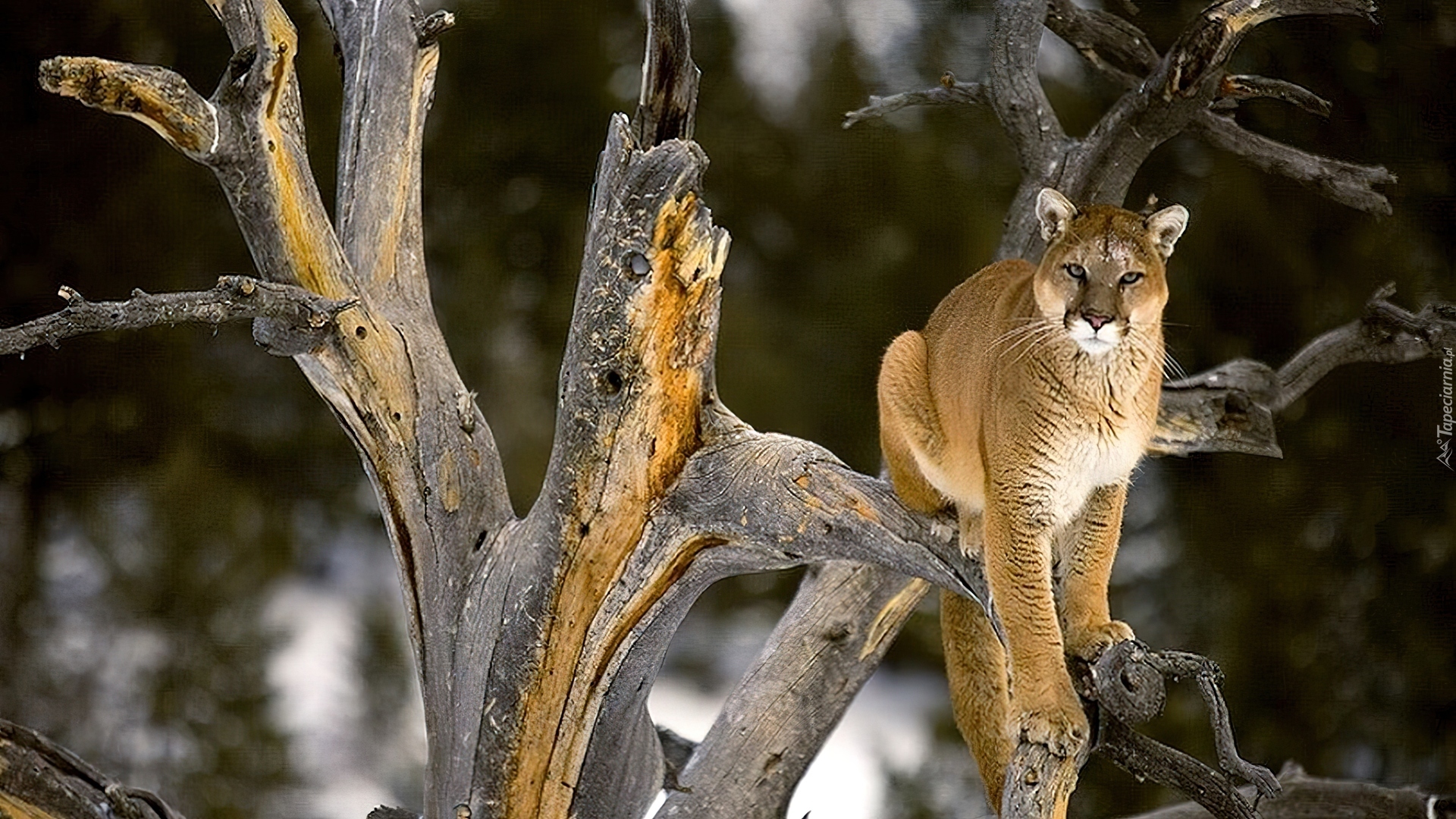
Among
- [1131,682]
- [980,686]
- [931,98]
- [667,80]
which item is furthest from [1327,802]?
[667,80]

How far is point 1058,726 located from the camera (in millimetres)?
2279

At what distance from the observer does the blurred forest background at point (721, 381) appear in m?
4.79

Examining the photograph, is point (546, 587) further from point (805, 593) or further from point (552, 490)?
point (805, 593)

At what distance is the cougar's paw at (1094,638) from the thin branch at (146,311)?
132 centimetres

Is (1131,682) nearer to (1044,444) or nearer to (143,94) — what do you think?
(1044,444)

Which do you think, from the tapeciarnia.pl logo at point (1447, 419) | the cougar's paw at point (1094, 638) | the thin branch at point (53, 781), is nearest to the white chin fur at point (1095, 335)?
the cougar's paw at point (1094, 638)

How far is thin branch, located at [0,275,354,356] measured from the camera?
7.19 feet

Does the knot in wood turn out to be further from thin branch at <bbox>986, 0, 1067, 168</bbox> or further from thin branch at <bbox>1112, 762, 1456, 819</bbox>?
thin branch at <bbox>986, 0, 1067, 168</bbox>

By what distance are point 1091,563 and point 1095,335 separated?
381 mm

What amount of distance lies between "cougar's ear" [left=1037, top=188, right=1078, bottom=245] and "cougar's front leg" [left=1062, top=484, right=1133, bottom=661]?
41 centimetres

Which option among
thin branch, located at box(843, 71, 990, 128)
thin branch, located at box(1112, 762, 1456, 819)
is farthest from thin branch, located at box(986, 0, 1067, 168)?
thin branch, located at box(1112, 762, 1456, 819)

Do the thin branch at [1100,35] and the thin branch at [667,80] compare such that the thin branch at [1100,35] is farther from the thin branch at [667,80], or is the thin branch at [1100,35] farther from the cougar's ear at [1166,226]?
the thin branch at [667,80]

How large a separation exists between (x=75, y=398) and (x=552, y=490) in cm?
309

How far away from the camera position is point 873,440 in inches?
206
